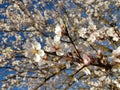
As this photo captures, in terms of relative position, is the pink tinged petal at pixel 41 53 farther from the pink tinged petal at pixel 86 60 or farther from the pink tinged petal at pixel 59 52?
the pink tinged petal at pixel 86 60

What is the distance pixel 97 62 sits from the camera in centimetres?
223

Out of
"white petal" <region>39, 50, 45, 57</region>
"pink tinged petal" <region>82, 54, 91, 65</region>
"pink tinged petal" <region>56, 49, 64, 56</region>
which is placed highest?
"white petal" <region>39, 50, 45, 57</region>

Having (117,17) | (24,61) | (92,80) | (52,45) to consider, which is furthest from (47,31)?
(52,45)

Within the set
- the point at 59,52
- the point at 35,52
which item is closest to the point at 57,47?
the point at 59,52

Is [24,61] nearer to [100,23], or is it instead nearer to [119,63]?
[100,23]

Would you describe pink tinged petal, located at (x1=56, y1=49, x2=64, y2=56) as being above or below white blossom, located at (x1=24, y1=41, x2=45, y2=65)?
below

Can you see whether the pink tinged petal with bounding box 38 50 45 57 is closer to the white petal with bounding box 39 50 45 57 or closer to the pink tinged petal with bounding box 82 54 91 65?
the white petal with bounding box 39 50 45 57

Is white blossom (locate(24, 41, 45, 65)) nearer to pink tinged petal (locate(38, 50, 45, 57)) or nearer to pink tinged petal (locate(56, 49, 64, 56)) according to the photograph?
pink tinged petal (locate(38, 50, 45, 57))

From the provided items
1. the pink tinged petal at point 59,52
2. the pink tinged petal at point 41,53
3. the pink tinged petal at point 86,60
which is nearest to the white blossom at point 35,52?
the pink tinged petal at point 41,53

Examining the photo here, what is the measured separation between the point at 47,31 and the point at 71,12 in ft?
5.89

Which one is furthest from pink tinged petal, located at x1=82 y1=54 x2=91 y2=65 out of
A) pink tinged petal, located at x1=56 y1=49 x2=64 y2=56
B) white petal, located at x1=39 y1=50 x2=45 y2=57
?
white petal, located at x1=39 y1=50 x2=45 y2=57

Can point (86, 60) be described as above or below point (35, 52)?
below

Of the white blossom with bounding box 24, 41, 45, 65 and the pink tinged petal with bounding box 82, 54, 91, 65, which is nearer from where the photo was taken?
the pink tinged petal with bounding box 82, 54, 91, 65

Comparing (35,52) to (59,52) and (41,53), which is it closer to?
(41,53)
